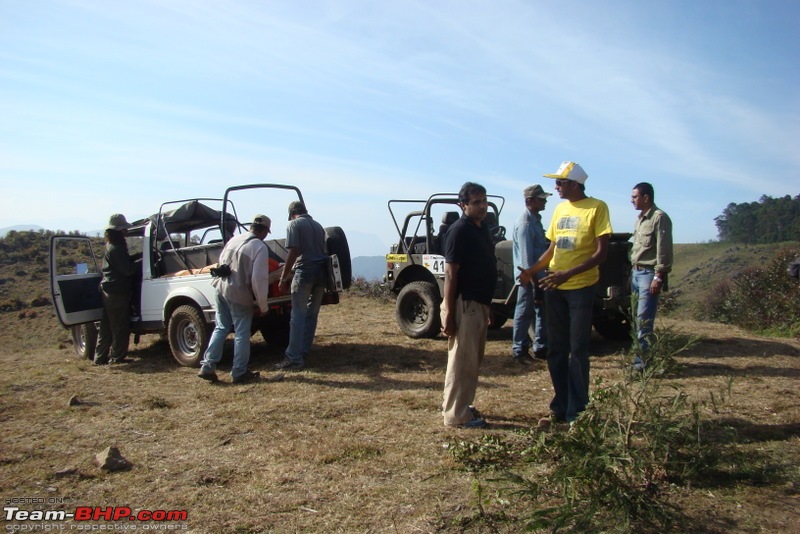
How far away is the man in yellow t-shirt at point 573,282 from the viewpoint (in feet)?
14.3

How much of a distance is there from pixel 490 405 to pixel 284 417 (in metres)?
1.73

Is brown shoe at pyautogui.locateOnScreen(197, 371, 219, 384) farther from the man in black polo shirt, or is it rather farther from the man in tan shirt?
the man in tan shirt

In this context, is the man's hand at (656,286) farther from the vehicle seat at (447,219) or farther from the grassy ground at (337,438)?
the vehicle seat at (447,219)

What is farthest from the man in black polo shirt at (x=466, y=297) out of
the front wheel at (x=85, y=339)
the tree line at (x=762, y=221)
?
the tree line at (x=762, y=221)

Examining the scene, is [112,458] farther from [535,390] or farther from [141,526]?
[535,390]

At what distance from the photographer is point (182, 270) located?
798 cm

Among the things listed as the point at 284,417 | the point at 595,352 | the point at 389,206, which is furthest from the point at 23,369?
the point at 595,352

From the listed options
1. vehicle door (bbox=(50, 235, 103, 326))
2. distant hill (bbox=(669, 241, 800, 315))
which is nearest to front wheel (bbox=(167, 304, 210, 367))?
vehicle door (bbox=(50, 235, 103, 326))

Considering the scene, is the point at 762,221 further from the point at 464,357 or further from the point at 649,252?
the point at 464,357

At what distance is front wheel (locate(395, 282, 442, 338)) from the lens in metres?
8.43

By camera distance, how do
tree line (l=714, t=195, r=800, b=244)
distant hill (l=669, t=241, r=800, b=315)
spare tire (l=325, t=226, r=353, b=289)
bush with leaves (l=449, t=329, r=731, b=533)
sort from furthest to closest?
tree line (l=714, t=195, r=800, b=244), distant hill (l=669, t=241, r=800, b=315), spare tire (l=325, t=226, r=353, b=289), bush with leaves (l=449, t=329, r=731, b=533)

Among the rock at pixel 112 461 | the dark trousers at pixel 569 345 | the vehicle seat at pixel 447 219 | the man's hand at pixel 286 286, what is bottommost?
the rock at pixel 112 461

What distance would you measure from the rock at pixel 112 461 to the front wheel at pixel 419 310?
4.93 meters

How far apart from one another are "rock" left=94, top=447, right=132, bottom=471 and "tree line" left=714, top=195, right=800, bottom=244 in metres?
45.7
